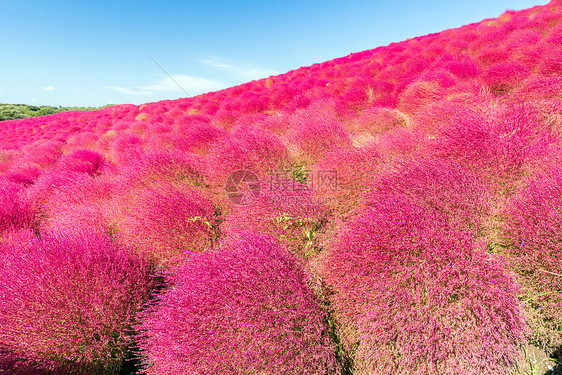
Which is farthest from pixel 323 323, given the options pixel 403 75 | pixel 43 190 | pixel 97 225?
pixel 403 75

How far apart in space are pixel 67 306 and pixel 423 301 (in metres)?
2.94

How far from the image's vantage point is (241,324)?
1629 mm

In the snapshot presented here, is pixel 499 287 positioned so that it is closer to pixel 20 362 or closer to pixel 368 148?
pixel 368 148

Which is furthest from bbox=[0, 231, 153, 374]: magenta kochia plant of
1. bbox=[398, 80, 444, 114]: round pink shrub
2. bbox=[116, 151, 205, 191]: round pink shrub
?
bbox=[398, 80, 444, 114]: round pink shrub

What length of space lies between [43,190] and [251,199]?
4.07 meters

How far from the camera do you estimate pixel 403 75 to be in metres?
6.51

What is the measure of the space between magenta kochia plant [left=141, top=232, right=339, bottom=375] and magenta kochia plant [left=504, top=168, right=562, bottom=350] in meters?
1.60

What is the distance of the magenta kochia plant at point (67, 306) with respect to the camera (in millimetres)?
1759

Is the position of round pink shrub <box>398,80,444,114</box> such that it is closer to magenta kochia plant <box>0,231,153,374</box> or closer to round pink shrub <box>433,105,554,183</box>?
round pink shrub <box>433,105,554,183</box>

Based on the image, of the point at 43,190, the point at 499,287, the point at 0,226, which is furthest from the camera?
the point at 43,190

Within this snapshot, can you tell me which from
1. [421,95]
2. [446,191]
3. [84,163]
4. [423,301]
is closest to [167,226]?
[423,301]

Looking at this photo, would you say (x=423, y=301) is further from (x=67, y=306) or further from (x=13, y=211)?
(x=13, y=211)

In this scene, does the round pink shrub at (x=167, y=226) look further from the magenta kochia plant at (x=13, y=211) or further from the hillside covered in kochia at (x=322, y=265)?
the magenta kochia plant at (x=13, y=211)

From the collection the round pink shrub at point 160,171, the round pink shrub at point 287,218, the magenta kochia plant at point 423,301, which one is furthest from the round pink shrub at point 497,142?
the round pink shrub at point 160,171
